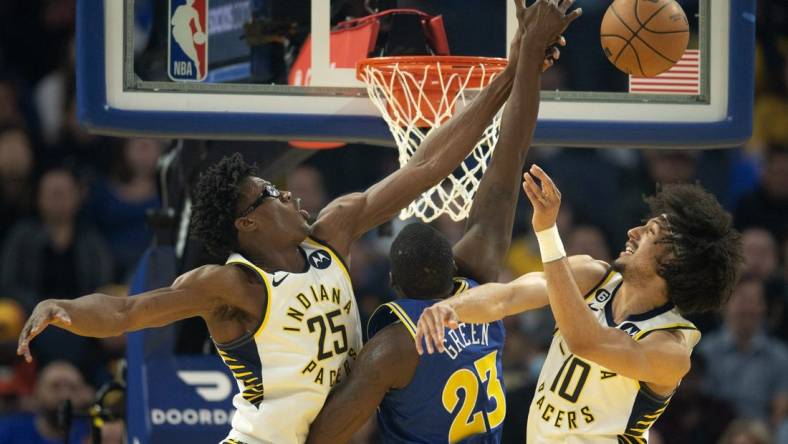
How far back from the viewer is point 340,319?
4645mm

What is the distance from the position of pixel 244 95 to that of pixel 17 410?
3.07 metres

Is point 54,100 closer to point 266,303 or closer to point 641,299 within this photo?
point 266,303

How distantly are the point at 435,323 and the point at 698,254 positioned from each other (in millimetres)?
985

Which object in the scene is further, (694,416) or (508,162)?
(694,416)

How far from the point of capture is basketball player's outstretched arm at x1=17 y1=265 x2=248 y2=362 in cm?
421

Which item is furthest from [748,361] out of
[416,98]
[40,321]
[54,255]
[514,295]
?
[40,321]

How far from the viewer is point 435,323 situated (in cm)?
402

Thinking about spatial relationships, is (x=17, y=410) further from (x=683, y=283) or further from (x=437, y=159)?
(x=683, y=283)

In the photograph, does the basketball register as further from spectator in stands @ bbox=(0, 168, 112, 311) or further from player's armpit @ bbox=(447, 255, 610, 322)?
spectator in stands @ bbox=(0, 168, 112, 311)

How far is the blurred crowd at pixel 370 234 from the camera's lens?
8078mm

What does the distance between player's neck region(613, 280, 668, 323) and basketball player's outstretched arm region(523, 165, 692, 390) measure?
14 centimetres

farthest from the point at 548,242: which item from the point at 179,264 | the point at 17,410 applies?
the point at 17,410

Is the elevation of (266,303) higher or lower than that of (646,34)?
lower

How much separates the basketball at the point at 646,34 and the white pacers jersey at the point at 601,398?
39.7 inches
